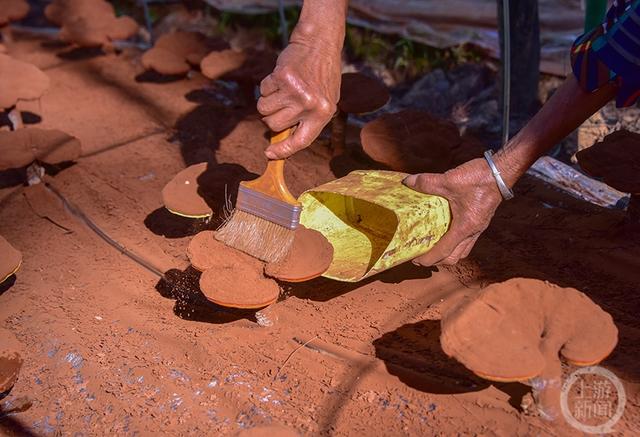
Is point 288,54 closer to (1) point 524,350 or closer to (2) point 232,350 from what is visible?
(2) point 232,350

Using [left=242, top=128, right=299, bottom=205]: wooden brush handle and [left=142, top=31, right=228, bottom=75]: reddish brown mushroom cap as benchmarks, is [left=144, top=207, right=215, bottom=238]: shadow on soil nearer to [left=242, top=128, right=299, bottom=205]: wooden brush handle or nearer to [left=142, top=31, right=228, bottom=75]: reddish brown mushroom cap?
[left=242, top=128, right=299, bottom=205]: wooden brush handle

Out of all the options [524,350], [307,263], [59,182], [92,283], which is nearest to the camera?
[524,350]

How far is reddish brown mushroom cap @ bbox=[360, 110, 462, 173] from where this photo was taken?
4.19 metres

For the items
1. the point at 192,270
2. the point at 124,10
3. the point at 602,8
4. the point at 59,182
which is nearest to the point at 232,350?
the point at 192,270

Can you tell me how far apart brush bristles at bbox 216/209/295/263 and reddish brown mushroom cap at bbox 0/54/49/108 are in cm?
269

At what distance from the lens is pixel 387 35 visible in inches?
290

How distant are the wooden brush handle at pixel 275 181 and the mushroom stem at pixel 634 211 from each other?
1825 millimetres

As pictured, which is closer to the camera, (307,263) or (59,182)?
(307,263)

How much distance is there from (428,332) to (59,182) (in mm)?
2772

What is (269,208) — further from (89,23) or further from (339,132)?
(89,23)

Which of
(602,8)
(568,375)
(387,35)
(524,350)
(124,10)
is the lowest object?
(124,10)

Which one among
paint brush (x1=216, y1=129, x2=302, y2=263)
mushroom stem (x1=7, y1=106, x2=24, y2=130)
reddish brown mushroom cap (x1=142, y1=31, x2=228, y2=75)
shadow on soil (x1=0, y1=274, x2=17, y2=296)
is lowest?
mushroom stem (x1=7, y1=106, x2=24, y2=130)

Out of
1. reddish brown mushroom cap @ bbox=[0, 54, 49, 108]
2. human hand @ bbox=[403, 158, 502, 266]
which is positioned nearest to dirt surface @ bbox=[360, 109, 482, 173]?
human hand @ bbox=[403, 158, 502, 266]

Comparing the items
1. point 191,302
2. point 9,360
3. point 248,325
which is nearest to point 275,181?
point 248,325
